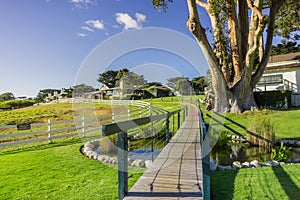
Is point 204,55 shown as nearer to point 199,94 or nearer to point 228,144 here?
point 228,144

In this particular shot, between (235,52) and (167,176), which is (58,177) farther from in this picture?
(235,52)

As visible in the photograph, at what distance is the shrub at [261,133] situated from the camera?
762cm

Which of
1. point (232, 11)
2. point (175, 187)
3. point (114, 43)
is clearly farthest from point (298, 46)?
point (175, 187)

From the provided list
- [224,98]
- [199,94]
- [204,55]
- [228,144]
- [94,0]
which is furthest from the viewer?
[199,94]

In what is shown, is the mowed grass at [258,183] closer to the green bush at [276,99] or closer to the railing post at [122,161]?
the railing post at [122,161]

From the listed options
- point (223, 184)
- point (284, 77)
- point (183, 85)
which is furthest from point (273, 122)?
point (284, 77)

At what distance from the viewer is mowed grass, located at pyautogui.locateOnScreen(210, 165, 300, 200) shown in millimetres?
3317

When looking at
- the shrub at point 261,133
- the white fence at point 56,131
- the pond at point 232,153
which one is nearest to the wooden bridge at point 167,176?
the pond at point 232,153

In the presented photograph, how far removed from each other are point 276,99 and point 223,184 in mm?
14716

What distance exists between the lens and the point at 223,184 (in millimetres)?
3840

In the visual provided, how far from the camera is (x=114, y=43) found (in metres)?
6.61

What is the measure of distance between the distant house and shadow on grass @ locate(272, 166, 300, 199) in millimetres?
15600

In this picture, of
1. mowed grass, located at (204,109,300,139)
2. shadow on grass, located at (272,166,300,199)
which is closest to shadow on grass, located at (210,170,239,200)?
shadow on grass, located at (272,166,300,199)

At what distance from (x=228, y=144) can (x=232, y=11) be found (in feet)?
24.9
